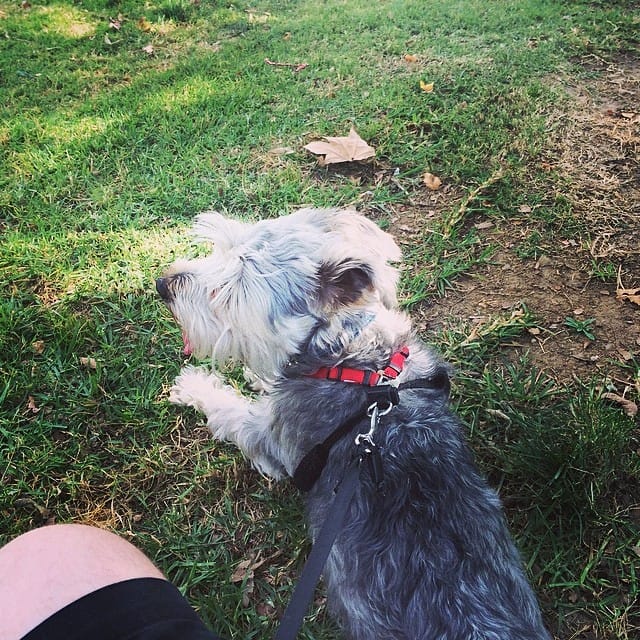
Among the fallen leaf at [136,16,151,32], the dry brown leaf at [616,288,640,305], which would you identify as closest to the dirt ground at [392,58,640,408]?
the dry brown leaf at [616,288,640,305]

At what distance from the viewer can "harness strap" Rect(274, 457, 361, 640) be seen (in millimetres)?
1733

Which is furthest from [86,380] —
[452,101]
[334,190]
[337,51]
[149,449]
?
[337,51]

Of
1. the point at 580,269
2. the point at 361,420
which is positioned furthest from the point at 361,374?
the point at 580,269

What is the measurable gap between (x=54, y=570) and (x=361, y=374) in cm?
149

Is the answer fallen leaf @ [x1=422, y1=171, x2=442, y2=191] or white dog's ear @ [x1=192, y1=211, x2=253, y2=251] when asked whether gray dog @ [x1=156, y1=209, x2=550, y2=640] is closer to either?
white dog's ear @ [x1=192, y1=211, x2=253, y2=251]

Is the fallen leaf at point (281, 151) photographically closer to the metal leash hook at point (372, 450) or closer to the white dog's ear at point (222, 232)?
the white dog's ear at point (222, 232)

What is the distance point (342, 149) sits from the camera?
4.89 metres

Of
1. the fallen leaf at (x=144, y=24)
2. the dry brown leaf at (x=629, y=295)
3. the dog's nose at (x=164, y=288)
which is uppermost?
the fallen leaf at (x=144, y=24)

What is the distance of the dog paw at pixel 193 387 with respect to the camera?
3373 millimetres

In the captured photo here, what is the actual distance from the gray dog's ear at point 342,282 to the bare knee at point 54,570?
55.5 inches

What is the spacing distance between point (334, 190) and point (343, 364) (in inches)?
98.8

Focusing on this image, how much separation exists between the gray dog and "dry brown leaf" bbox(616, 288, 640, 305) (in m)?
1.80

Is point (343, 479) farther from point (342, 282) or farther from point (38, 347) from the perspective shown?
point (38, 347)

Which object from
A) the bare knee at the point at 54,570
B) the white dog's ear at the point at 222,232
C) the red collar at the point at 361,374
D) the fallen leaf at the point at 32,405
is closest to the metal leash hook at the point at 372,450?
the red collar at the point at 361,374
